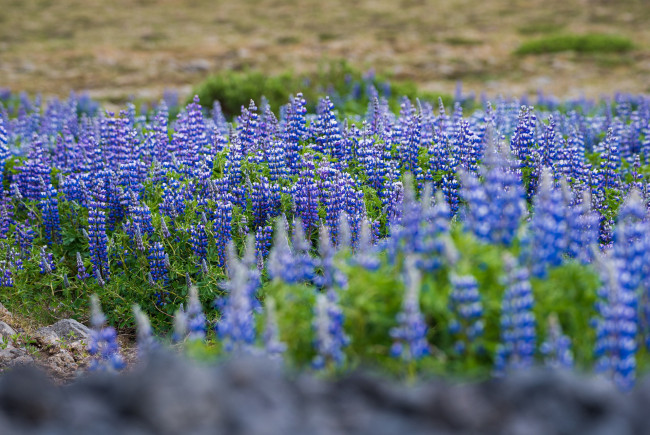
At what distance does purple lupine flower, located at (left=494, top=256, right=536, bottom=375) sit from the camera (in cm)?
274

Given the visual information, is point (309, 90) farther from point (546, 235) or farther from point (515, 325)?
point (515, 325)

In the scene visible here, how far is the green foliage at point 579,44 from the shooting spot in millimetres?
20016

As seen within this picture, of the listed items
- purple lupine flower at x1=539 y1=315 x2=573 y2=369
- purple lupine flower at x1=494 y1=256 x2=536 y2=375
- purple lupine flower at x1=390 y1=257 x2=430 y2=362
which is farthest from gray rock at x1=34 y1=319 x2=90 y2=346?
purple lupine flower at x1=539 y1=315 x2=573 y2=369

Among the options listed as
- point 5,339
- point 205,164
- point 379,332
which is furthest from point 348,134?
point 379,332

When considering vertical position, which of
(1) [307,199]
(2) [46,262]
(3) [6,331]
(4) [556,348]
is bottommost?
(3) [6,331]

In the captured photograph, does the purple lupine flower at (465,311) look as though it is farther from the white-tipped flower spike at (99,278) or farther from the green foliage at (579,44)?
the green foliage at (579,44)

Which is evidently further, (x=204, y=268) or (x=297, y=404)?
(x=204, y=268)

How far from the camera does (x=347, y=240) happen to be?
3219mm

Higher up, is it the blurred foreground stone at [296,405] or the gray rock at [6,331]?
the blurred foreground stone at [296,405]

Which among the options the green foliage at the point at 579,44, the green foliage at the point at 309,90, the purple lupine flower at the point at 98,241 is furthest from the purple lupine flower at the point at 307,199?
the green foliage at the point at 579,44

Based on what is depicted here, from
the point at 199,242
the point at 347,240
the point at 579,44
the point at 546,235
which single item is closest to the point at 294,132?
the point at 199,242

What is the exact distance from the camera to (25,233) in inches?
228

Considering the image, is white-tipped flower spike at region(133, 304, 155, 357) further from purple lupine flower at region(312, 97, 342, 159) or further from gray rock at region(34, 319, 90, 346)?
purple lupine flower at region(312, 97, 342, 159)

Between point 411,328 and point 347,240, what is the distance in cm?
63
